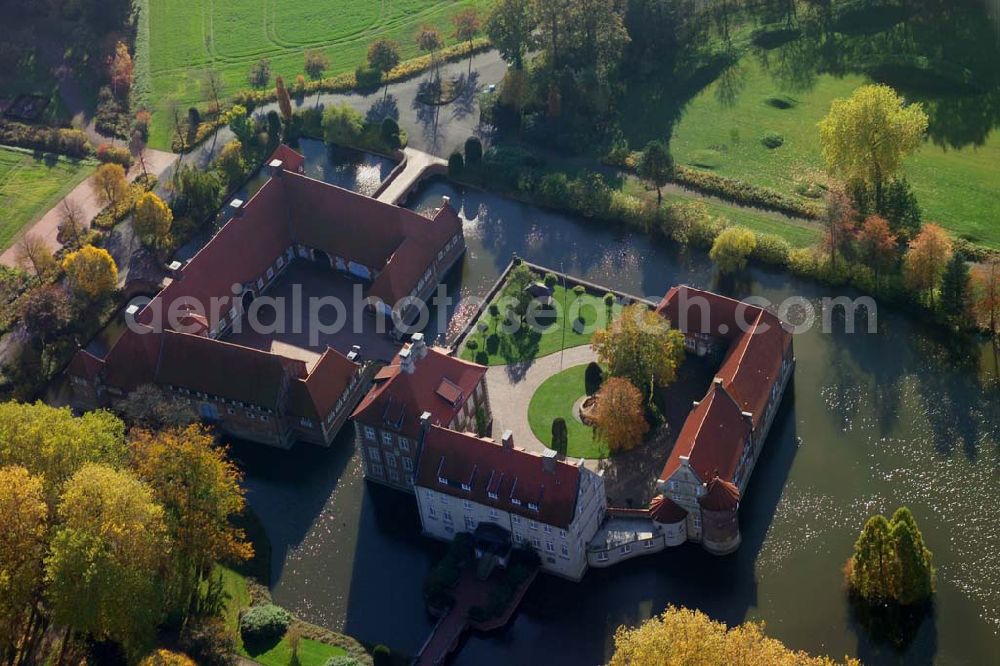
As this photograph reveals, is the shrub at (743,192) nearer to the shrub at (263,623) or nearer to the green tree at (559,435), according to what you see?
the green tree at (559,435)

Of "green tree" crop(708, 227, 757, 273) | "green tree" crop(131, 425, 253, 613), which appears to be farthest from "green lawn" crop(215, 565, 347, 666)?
"green tree" crop(708, 227, 757, 273)

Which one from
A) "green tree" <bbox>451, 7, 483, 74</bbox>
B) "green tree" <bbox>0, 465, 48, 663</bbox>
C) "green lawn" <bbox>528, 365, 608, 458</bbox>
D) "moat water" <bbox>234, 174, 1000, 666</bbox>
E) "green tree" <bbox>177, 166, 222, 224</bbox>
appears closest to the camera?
"green tree" <bbox>0, 465, 48, 663</bbox>

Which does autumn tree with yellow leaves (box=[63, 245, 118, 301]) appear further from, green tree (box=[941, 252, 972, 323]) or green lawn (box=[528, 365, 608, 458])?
green tree (box=[941, 252, 972, 323])

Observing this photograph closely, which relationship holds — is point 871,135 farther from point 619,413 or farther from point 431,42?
point 431,42

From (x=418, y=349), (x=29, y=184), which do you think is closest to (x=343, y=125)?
(x=29, y=184)

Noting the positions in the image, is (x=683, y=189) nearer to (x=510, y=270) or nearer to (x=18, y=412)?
(x=510, y=270)

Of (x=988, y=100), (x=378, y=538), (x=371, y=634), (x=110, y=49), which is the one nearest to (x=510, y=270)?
(x=378, y=538)
